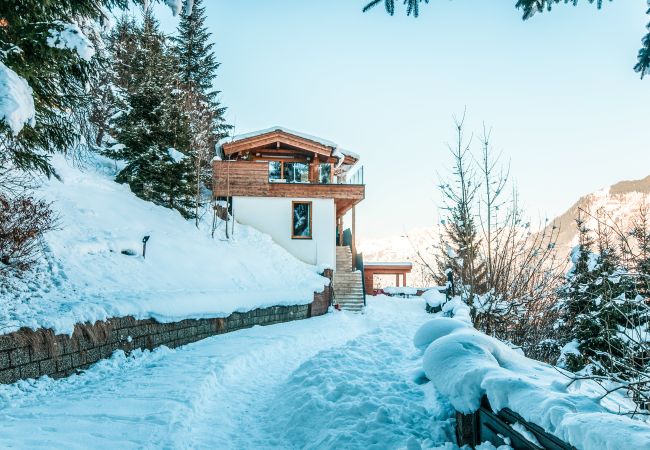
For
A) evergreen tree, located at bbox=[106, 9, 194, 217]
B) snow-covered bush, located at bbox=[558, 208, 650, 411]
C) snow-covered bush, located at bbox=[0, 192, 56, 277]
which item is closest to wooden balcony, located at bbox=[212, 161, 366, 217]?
evergreen tree, located at bbox=[106, 9, 194, 217]

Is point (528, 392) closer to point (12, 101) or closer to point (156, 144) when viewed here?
point (12, 101)

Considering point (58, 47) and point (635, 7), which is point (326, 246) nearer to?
point (58, 47)

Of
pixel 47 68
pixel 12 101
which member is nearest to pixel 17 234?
pixel 47 68

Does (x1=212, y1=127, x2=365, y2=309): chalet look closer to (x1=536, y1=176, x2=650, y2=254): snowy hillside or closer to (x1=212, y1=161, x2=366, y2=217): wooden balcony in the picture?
(x1=212, y1=161, x2=366, y2=217): wooden balcony

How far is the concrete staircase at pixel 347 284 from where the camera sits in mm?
18188

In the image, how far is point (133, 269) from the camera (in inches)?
372

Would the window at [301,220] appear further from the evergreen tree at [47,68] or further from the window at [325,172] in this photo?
the evergreen tree at [47,68]

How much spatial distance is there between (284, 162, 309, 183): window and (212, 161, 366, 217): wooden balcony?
244 cm

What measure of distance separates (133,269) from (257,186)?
1107cm

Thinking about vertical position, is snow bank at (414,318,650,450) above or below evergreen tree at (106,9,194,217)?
below

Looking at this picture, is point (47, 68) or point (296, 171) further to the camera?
point (296, 171)

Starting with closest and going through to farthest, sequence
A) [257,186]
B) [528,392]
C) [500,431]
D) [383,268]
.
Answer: [528,392], [500,431], [257,186], [383,268]

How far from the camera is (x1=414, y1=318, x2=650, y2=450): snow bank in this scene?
1.79 m

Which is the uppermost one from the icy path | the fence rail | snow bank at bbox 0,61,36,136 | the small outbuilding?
snow bank at bbox 0,61,36,136
